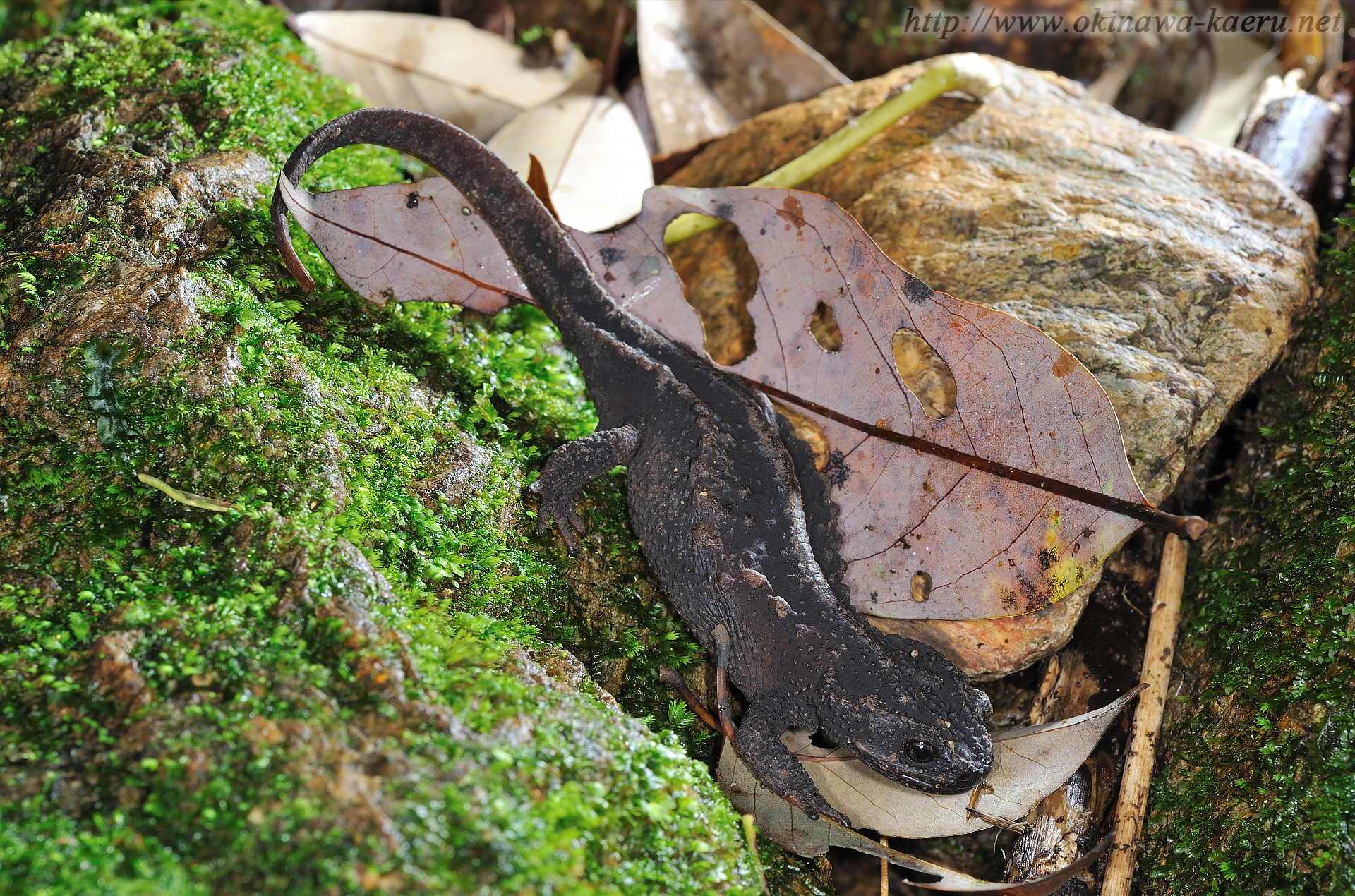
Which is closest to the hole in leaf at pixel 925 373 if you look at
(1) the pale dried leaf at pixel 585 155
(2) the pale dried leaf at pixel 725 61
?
(1) the pale dried leaf at pixel 585 155

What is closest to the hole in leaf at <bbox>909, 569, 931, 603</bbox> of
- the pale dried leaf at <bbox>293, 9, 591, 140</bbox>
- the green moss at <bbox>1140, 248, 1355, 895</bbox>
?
the green moss at <bbox>1140, 248, 1355, 895</bbox>

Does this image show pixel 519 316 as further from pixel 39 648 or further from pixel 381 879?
pixel 381 879

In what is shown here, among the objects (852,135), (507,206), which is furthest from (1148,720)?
(507,206)

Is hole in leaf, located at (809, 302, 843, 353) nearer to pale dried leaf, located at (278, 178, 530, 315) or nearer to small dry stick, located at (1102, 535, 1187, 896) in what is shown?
pale dried leaf, located at (278, 178, 530, 315)

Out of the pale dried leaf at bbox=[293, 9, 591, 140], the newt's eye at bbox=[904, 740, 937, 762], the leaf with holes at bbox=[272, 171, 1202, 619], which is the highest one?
the pale dried leaf at bbox=[293, 9, 591, 140]

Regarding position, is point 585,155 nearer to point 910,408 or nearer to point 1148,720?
point 910,408

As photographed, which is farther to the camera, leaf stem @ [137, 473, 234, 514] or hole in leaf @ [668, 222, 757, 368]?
hole in leaf @ [668, 222, 757, 368]

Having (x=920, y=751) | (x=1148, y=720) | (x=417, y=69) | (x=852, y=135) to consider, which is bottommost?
(x=920, y=751)

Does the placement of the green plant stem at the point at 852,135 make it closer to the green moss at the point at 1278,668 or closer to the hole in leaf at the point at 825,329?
the hole in leaf at the point at 825,329
